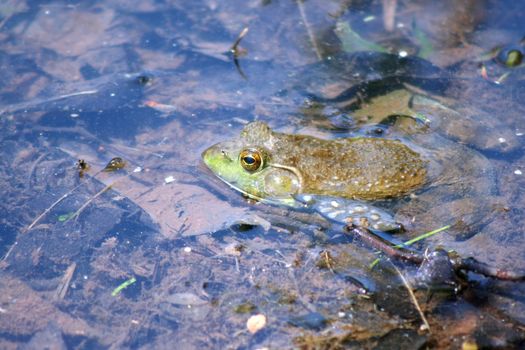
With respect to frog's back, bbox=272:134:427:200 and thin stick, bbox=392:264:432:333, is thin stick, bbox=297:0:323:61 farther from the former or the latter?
thin stick, bbox=392:264:432:333

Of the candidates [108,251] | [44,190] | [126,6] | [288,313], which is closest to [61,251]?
[108,251]

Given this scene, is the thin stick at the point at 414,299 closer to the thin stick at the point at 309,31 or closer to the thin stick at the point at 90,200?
the thin stick at the point at 90,200

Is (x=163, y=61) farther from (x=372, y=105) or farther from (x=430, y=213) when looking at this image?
(x=430, y=213)

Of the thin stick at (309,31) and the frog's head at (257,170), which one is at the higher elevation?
the thin stick at (309,31)

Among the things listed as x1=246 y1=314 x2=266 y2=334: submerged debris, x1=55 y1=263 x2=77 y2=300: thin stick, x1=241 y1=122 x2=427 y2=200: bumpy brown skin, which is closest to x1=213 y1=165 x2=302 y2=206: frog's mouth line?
x1=241 y1=122 x2=427 y2=200: bumpy brown skin

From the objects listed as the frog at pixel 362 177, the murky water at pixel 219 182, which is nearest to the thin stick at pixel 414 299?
the murky water at pixel 219 182

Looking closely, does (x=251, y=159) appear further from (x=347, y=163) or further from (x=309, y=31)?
(x=309, y=31)

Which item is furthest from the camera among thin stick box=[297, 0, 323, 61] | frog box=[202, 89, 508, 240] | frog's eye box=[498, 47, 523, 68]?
thin stick box=[297, 0, 323, 61]
